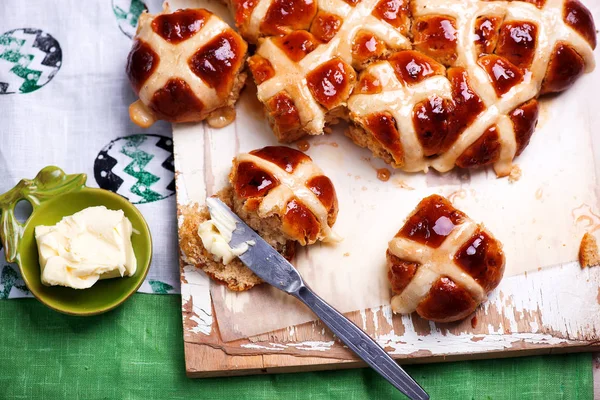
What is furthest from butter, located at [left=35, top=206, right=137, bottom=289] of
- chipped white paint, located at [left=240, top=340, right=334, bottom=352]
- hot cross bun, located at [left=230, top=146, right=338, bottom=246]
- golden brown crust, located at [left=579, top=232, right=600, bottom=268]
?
golden brown crust, located at [left=579, top=232, right=600, bottom=268]

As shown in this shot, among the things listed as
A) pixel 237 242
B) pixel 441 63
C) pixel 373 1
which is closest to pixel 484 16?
pixel 441 63

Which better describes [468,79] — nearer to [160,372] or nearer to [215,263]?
[215,263]

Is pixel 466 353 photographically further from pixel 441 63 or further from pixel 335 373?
pixel 441 63

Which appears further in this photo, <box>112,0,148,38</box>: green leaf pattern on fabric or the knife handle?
<box>112,0,148,38</box>: green leaf pattern on fabric

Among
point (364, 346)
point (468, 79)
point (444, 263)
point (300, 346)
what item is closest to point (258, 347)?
point (300, 346)

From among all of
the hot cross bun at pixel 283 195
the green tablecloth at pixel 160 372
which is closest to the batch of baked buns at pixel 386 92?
the hot cross bun at pixel 283 195

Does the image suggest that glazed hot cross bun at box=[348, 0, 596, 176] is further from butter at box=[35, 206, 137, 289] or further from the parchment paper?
butter at box=[35, 206, 137, 289]

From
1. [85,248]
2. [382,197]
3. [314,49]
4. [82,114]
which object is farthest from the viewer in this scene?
[82,114]
